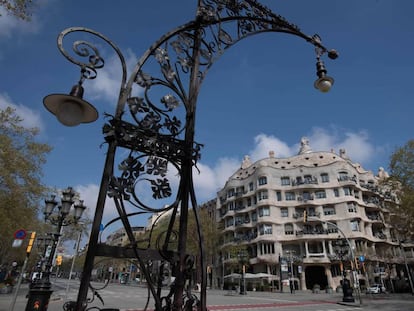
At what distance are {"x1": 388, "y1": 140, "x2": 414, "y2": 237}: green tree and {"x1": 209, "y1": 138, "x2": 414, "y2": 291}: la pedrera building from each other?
14821mm

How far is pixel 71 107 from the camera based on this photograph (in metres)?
2.72

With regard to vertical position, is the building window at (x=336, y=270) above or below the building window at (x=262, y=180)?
below

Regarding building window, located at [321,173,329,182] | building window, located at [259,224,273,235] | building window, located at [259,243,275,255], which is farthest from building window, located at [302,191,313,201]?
building window, located at [259,243,275,255]

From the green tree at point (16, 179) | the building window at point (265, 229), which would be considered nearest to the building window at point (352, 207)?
the building window at point (265, 229)

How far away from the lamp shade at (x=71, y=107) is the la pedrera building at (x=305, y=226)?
116 ft

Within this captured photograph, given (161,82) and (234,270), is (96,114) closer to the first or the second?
(161,82)

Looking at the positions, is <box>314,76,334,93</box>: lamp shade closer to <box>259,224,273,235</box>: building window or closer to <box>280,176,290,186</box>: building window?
<box>259,224,273,235</box>: building window

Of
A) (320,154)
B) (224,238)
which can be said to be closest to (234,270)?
(224,238)

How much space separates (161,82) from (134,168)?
113 centimetres

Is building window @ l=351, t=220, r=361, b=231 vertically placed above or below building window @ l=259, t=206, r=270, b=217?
below

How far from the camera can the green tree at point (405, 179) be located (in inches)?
898

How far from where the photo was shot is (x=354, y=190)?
44.2 metres

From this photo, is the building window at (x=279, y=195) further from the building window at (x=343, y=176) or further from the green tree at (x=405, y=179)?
the green tree at (x=405, y=179)

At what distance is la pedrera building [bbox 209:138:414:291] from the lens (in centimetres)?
3934
